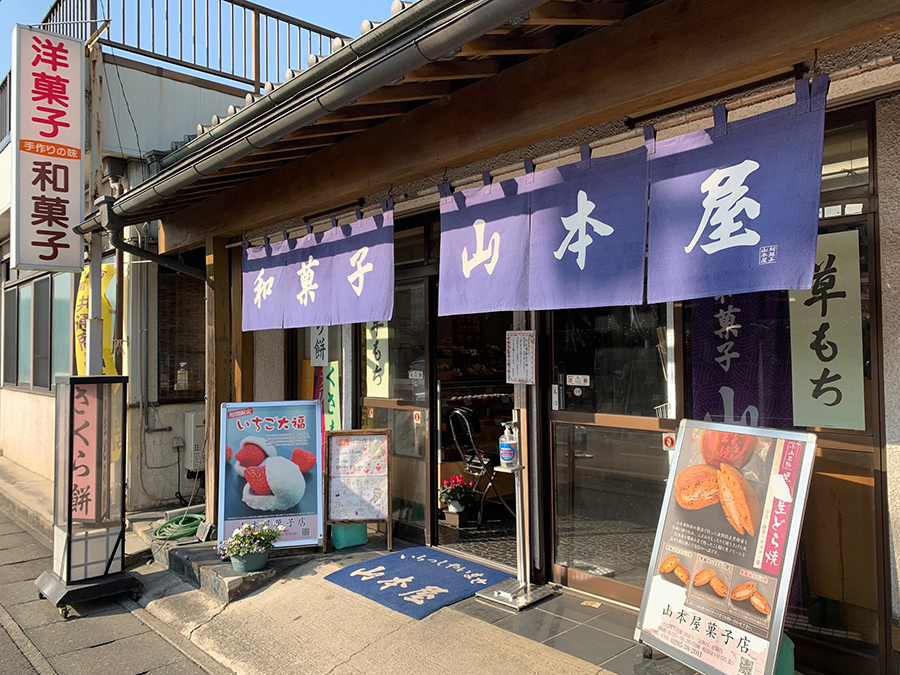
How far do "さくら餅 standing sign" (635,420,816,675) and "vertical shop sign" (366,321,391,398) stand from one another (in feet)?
12.9

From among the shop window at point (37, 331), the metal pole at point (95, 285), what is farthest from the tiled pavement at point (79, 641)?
the shop window at point (37, 331)

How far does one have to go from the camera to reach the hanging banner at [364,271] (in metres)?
5.31

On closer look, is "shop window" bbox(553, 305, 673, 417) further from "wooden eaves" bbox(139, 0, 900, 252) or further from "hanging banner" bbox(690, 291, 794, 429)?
"wooden eaves" bbox(139, 0, 900, 252)

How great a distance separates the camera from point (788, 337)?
3.89m

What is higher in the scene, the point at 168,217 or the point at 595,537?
the point at 168,217

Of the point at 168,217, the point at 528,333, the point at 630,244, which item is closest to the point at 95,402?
the point at 168,217

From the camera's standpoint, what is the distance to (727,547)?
3387mm

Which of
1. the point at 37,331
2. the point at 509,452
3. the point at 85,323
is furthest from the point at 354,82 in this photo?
the point at 37,331

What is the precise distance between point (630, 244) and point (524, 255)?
2.67 feet

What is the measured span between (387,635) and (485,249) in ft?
9.41

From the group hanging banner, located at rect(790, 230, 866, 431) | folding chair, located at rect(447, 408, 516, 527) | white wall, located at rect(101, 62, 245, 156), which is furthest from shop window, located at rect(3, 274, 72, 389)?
hanging banner, located at rect(790, 230, 866, 431)

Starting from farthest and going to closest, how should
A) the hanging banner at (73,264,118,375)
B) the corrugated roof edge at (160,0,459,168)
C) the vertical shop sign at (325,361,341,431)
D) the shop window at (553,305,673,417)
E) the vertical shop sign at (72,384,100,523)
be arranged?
the hanging banner at (73,264,118,375), the vertical shop sign at (325,361,341,431), the vertical shop sign at (72,384,100,523), the shop window at (553,305,673,417), the corrugated roof edge at (160,0,459,168)

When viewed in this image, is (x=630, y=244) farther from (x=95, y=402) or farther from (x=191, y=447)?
(x=191, y=447)

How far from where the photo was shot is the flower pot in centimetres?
572
